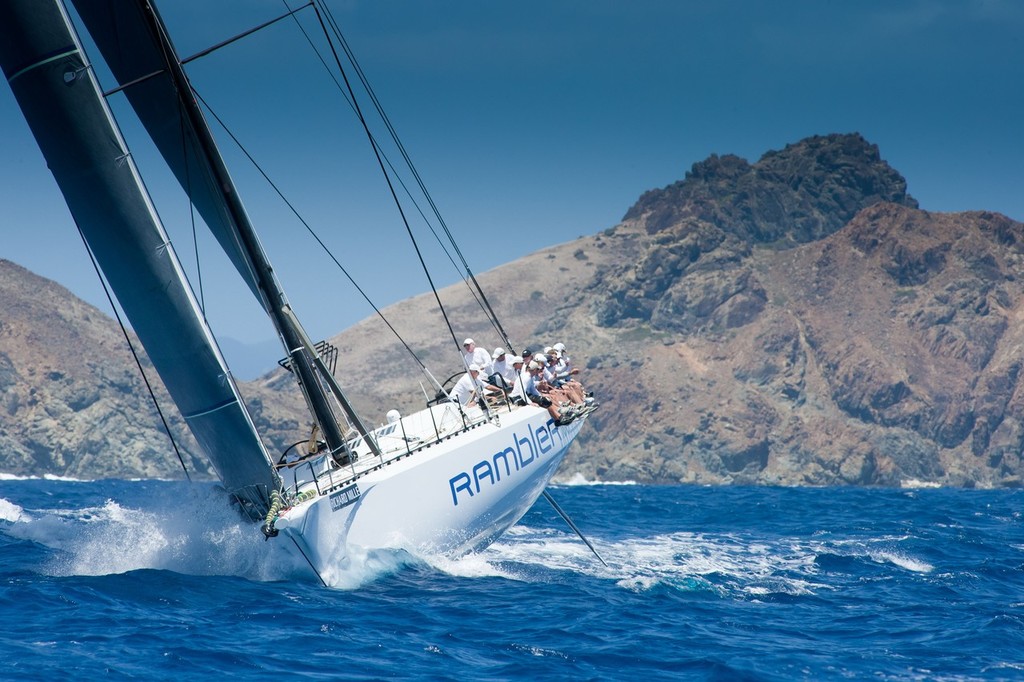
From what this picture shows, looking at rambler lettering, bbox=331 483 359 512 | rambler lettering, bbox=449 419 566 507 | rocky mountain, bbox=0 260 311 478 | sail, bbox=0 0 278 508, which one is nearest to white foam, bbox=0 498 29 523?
sail, bbox=0 0 278 508

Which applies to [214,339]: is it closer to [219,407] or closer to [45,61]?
[219,407]

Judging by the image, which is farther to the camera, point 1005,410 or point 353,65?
point 1005,410

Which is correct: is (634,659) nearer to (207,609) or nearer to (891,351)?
(207,609)

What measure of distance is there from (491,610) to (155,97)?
7.91 m

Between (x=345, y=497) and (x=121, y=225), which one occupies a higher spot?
(x=121, y=225)

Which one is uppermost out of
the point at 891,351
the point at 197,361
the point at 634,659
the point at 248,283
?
the point at 248,283

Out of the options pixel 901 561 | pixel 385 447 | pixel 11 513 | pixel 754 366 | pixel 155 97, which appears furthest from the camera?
pixel 754 366

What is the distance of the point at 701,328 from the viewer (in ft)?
421

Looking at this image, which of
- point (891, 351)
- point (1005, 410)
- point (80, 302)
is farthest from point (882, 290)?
point (80, 302)

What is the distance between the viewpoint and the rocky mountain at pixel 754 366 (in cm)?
9881

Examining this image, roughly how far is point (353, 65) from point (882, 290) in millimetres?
124600

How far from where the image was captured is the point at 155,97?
14664 mm

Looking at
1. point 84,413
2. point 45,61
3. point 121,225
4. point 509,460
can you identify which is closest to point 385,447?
point 509,460

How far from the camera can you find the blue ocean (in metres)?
10.4
